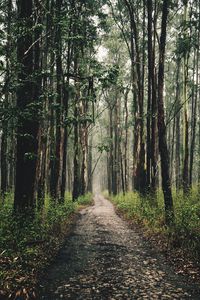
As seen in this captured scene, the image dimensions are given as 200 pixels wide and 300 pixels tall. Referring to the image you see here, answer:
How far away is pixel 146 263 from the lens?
26.2 ft

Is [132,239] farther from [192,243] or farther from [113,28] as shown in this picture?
[113,28]

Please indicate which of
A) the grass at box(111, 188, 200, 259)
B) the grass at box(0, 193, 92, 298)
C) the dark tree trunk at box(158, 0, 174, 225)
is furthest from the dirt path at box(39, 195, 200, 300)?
the dark tree trunk at box(158, 0, 174, 225)

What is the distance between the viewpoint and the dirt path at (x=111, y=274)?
600 cm

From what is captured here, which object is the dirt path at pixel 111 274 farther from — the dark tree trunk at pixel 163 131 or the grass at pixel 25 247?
the dark tree trunk at pixel 163 131

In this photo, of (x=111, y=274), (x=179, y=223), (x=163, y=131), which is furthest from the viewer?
(x=163, y=131)

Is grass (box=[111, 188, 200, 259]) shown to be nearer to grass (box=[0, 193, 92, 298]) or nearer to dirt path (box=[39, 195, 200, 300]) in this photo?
dirt path (box=[39, 195, 200, 300])

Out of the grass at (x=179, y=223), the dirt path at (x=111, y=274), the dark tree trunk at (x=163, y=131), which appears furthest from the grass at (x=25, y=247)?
the dark tree trunk at (x=163, y=131)

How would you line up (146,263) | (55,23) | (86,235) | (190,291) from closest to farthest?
1. (190,291)
2. (146,263)
3. (55,23)
4. (86,235)

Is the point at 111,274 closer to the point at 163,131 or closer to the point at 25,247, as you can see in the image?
the point at 25,247

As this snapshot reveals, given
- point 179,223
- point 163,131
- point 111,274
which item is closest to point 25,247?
point 111,274

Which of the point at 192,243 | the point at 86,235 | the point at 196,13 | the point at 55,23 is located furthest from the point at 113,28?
the point at 192,243

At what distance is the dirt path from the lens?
6.00m

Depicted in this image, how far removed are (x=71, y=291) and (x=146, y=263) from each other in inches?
95.4

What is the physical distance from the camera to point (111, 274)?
279 inches
